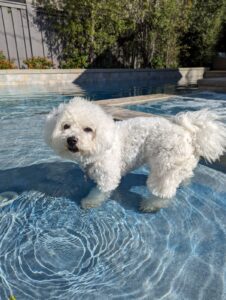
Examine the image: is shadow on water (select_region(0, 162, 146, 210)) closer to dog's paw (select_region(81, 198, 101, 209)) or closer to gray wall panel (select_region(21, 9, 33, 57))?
dog's paw (select_region(81, 198, 101, 209))

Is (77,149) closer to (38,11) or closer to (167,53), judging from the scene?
(38,11)

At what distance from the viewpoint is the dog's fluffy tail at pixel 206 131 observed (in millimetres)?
2426

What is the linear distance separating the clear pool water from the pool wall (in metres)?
7.77

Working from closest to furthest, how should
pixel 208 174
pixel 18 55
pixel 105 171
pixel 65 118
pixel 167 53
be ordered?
1. pixel 65 118
2. pixel 105 171
3. pixel 208 174
4. pixel 18 55
5. pixel 167 53

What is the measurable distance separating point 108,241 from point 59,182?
128 centimetres

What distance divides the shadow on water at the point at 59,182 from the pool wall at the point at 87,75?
25.3 feet

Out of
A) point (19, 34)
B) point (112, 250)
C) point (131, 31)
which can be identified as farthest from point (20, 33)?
point (112, 250)

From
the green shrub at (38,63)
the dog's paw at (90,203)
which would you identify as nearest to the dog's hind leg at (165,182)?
the dog's paw at (90,203)

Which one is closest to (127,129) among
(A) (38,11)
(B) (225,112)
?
(B) (225,112)

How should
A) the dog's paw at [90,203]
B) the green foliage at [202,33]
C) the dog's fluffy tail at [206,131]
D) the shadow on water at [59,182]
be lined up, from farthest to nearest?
1. the green foliage at [202,33]
2. the shadow on water at [59,182]
3. the dog's paw at [90,203]
4. the dog's fluffy tail at [206,131]

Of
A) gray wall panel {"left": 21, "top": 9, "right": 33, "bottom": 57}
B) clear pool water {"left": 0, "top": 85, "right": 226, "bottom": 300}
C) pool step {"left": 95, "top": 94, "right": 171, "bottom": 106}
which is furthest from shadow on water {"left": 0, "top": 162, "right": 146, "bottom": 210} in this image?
gray wall panel {"left": 21, "top": 9, "right": 33, "bottom": 57}

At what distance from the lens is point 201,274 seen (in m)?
1.88

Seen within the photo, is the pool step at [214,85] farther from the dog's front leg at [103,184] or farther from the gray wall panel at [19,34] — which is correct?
the dog's front leg at [103,184]

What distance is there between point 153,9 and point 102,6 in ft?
9.39
